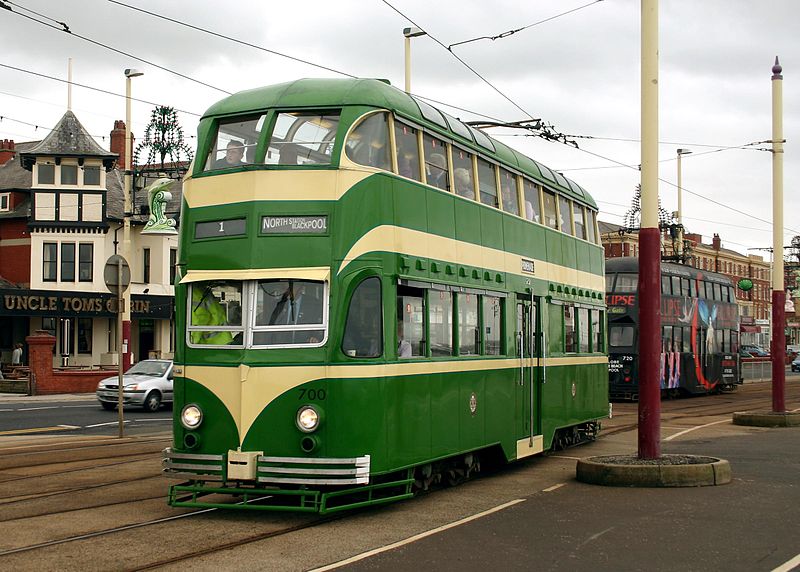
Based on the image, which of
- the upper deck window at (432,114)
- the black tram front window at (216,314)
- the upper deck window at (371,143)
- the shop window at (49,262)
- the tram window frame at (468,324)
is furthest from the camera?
the shop window at (49,262)

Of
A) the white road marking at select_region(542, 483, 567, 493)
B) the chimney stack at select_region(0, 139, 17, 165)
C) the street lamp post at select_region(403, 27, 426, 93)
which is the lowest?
the white road marking at select_region(542, 483, 567, 493)

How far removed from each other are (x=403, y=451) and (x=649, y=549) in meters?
2.86

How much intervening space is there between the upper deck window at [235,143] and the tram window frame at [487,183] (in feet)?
11.9

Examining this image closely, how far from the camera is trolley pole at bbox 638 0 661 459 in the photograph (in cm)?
1376

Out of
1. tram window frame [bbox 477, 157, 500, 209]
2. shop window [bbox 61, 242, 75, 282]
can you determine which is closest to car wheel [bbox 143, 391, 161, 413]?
tram window frame [bbox 477, 157, 500, 209]

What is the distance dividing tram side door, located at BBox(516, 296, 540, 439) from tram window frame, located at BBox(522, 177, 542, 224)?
1.34 metres

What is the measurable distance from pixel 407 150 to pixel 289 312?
243 cm

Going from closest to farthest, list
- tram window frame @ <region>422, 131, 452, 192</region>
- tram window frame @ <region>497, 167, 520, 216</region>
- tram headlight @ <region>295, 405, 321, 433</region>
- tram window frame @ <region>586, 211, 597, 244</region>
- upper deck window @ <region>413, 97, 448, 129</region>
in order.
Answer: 1. tram headlight @ <region>295, 405, 321, 433</region>
2. tram window frame @ <region>422, 131, 452, 192</region>
3. upper deck window @ <region>413, 97, 448, 129</region>
4. tram window frame @ <region>497, 167, 520, 216</region>
5. tram window frame @ <region>586, 211, 597, 244</region>

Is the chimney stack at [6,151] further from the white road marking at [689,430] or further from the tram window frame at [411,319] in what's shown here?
the tram window frame at [411,319]

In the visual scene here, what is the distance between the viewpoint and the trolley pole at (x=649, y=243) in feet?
45.1

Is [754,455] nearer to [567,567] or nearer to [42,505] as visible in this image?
[567,567]

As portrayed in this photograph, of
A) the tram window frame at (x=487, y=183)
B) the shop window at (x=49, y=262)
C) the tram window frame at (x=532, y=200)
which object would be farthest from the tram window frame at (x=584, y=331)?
the shop window at (x=49, y=262)

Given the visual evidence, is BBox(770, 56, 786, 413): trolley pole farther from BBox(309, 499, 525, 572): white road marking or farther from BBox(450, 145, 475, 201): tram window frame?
BBox(309, 499, 525, 572): white road marking

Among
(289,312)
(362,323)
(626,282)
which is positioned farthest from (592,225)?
(626,282)
